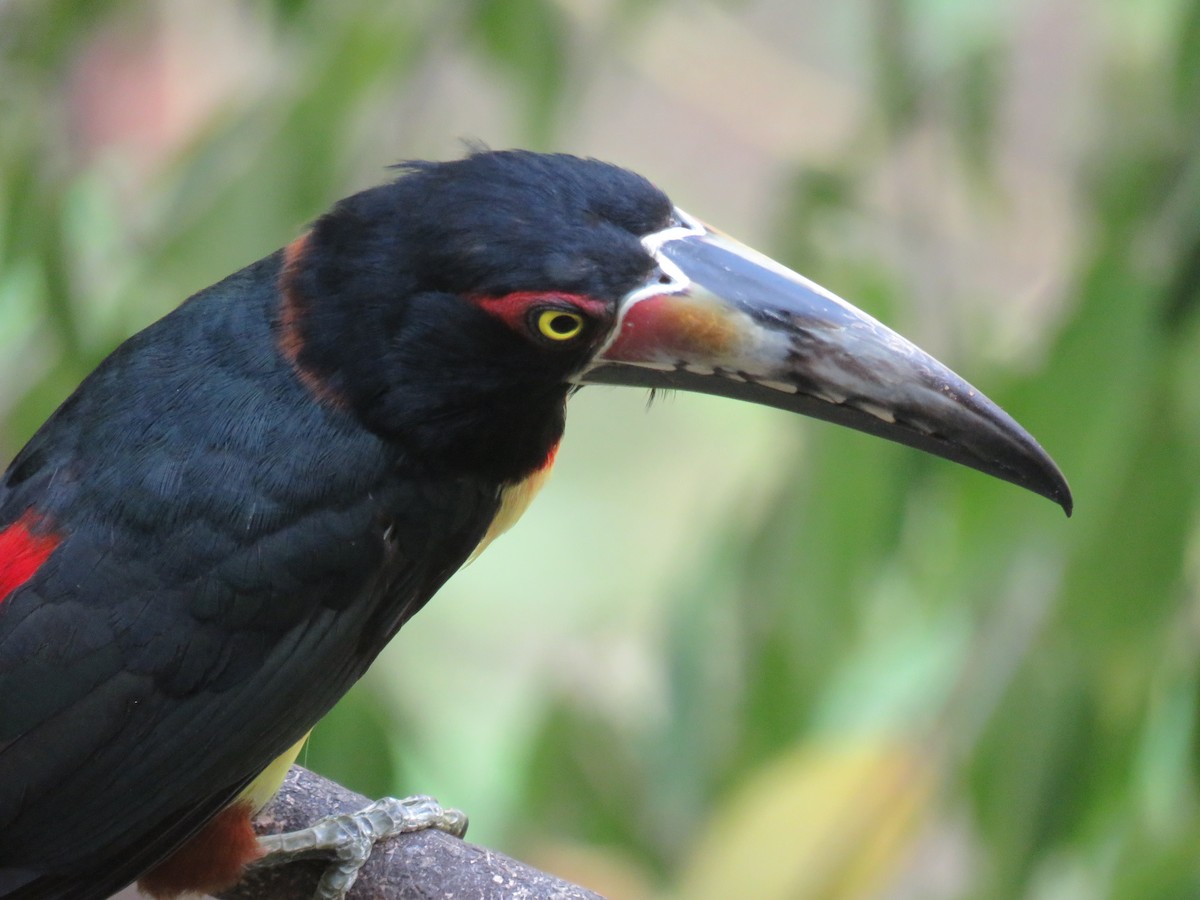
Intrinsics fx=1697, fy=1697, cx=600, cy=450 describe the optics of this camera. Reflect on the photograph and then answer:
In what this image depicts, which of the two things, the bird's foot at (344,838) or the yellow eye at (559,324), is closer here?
the yellow eye at (559,324)

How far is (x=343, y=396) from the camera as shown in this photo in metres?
1.64

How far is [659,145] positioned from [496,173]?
4437mm

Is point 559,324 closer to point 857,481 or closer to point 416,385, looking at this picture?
point 416,385

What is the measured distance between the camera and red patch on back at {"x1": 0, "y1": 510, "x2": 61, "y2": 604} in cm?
157

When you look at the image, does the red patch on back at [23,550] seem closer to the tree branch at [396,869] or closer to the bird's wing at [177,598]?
the bird's wing at [177,598]

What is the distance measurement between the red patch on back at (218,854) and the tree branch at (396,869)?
0.04 metres

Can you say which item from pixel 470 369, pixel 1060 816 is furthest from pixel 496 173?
pixel 1060 816

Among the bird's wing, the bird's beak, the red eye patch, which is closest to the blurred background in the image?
the bird's beak

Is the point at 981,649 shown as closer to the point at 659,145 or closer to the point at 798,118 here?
the point at 798,118

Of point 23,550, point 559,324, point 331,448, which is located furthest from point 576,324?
point 23,550

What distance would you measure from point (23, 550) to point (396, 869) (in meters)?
0.50

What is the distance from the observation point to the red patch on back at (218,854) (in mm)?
1701

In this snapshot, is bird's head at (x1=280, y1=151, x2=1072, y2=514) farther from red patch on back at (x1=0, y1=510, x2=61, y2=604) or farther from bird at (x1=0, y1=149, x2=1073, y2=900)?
red patch on back at (x1=0, y1=510, x2=61, y2=604)

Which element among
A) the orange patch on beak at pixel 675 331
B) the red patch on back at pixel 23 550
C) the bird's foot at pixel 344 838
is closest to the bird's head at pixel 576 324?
the orange patch on beak at pixel 675 331
